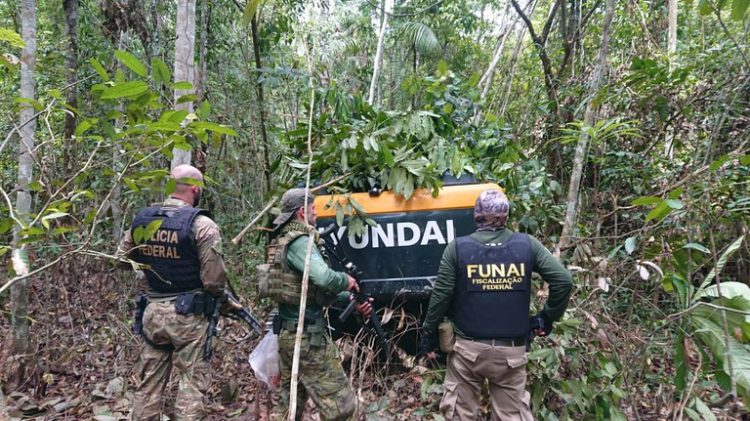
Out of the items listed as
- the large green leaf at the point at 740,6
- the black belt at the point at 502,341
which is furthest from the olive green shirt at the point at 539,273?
the large green leaf at the point at 740,6

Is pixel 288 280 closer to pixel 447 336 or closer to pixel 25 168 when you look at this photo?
Result: pixel 447 336

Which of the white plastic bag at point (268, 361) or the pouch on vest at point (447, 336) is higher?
the pouch on vest at point (447, 336)

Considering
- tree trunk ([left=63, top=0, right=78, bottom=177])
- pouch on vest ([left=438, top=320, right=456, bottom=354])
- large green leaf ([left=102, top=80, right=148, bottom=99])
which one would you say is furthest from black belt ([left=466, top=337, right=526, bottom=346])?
tree trunk ([left=63, top=0, right=78, bottom=177])

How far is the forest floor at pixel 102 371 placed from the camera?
3.61 m

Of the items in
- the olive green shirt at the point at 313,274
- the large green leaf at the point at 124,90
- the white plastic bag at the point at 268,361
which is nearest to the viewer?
the large green leaf at the point at 124,90

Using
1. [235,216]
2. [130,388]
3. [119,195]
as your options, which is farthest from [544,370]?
[119,195]

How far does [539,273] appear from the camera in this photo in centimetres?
286

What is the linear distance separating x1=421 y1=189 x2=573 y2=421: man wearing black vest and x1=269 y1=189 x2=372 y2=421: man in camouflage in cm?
63

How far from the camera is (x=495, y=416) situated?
2.93 metres

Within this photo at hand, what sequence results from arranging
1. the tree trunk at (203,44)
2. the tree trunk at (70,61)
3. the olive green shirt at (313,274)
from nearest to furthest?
the olive green shirt at (313,274) < the tree trunk at (70,61) < the tree trunk at (203,44)

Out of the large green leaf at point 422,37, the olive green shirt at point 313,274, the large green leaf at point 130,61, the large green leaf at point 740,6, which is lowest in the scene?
the olive green shirt at point 313,274

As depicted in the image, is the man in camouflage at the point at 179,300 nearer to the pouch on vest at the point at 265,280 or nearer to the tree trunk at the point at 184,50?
the pouch on vest at the point at 265,280

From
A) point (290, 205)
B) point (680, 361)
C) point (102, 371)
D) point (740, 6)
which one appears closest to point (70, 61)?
point (102, 371)

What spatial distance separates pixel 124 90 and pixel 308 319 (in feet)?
5.80
